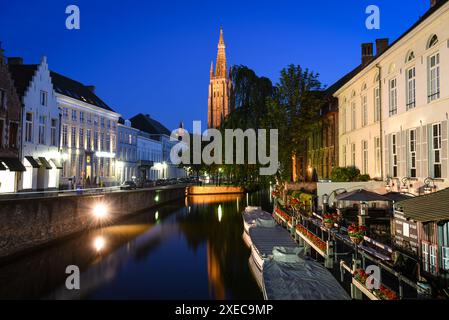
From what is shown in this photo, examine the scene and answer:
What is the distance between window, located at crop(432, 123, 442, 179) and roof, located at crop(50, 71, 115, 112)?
38.4 metres

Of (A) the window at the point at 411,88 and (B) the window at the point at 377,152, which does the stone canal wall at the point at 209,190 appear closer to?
(B) the window at the point at 377,152

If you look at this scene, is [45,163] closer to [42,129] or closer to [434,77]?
[42,129]

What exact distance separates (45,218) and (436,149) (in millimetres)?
19722

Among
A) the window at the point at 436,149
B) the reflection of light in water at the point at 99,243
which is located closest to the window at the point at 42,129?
the reflection of light in water at the point at 99,243

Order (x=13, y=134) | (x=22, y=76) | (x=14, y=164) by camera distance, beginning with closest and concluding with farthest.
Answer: (x=14, y=164) < (x=13, y=134) < (x=22, y=76)

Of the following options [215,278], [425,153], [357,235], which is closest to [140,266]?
[215,278]

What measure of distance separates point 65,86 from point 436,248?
1816 inches

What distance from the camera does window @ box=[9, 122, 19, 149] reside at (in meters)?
30.6

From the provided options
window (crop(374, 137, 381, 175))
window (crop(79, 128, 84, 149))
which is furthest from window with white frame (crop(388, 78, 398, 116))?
window (crop(79, 128, 84, 149))

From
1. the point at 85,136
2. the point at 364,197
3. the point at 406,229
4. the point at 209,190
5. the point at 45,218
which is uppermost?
the point at 85,136

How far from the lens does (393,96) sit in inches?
870

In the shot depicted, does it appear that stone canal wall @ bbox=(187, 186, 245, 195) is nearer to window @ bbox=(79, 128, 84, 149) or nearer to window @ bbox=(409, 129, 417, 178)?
window @ bbox=(79, 128, 84, 149)

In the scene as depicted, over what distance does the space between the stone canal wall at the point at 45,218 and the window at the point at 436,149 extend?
1930 cm
